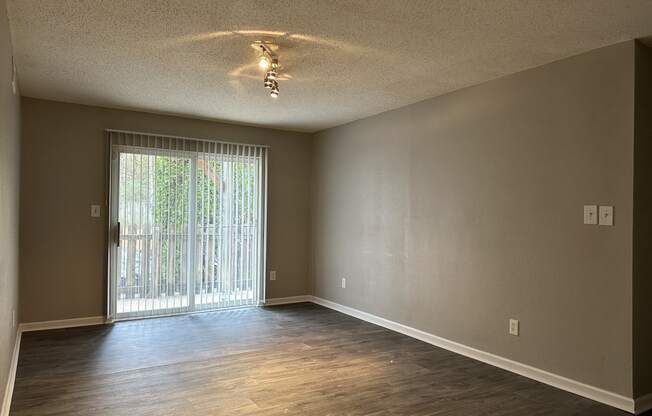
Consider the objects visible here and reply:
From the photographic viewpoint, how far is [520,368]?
3416 mm

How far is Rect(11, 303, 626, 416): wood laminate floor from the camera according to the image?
280cm

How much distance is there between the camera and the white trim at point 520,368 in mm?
2857

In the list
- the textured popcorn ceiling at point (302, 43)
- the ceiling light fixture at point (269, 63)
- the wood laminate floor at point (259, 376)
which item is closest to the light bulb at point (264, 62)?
the ceiling light fixture at point (269, 63)

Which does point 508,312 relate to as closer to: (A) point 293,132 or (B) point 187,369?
(B) point 187,369

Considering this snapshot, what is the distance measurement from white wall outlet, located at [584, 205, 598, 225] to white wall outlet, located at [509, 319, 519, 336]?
96 centimetres

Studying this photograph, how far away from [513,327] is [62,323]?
175 inches

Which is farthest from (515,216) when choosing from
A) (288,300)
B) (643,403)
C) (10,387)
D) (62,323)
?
(62,323)

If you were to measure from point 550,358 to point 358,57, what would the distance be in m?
2.62

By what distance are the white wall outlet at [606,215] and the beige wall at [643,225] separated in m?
0.13

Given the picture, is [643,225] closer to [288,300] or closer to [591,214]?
[591,214]

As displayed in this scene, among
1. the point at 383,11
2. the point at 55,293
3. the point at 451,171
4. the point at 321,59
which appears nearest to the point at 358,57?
the point at 321,59

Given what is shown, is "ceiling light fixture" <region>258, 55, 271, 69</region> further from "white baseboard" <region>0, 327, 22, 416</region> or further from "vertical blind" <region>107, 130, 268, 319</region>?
"white baseboard" <region>0, 327, 22, 416</region>

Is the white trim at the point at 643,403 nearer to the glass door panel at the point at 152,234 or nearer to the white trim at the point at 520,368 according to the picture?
the white trim at the point at 520,368

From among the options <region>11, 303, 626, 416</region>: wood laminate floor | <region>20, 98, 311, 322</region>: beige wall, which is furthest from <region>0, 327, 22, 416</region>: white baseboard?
<region>20, 98, 311, 322</region>: beige wall
